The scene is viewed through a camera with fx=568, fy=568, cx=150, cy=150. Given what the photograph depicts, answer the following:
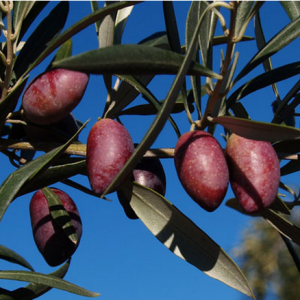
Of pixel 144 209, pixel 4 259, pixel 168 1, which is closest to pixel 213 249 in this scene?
pixel 144 209

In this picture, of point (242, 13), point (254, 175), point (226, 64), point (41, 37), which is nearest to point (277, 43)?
point (242, 13)

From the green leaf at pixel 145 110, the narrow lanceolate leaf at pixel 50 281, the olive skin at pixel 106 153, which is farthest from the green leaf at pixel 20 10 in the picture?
the narrow lanceolate leaf at pixel 50 281

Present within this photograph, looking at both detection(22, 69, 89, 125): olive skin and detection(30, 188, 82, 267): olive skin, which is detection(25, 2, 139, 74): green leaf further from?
detection(30, 188, 82, 267): olive skin

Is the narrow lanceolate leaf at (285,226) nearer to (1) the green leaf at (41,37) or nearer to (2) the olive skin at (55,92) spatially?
(2) the olive skin at (55,92)

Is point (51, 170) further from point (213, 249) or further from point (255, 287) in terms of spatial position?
point (255, 287)

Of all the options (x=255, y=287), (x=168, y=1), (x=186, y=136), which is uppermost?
(x=255, y=287)

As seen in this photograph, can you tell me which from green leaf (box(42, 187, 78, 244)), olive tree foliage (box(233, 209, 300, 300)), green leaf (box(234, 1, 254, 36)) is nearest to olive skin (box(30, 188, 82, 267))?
green leaf (box(42, 187, 78, 244))
